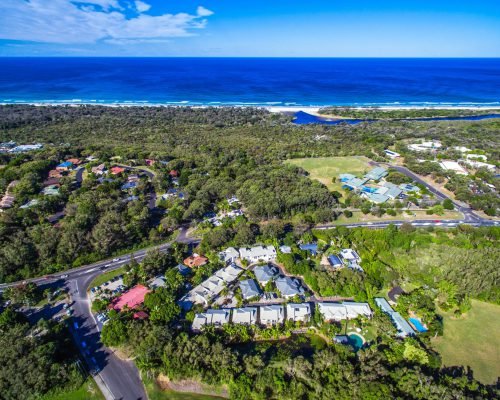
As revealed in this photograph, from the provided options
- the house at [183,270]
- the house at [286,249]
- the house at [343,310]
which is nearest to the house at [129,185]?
the house at [183,270]

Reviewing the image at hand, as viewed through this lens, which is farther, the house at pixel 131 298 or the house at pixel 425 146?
the house at pixel 425 146

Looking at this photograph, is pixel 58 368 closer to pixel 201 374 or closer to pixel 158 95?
pixel 201 374

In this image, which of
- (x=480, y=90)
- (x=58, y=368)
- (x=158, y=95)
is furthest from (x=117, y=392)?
(x=480, y=90)

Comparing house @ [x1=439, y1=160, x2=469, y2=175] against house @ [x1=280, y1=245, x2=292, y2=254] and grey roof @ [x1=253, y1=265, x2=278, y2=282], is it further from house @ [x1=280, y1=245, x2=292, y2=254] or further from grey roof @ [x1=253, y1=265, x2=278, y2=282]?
grey roof @ [x1=253, y1=265, x2=278, y2=282]

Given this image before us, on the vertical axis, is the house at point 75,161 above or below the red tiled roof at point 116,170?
below

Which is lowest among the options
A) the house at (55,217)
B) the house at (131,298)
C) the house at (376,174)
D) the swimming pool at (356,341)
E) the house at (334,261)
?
the house at (55,217)

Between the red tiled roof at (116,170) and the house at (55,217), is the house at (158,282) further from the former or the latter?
the red tiled roof at (116,170)
